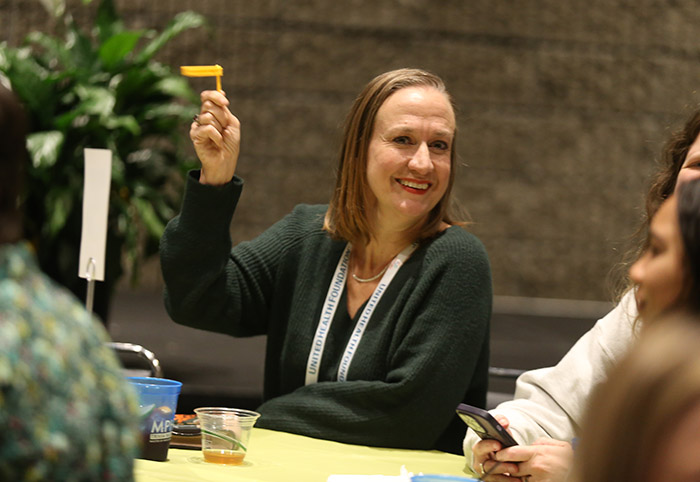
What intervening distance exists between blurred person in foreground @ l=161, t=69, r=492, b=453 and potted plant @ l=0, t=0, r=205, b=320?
4.37ft

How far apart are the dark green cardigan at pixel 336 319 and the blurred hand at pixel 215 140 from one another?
39 mm

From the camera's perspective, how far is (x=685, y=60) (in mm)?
5754

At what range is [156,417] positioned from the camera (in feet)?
4.66

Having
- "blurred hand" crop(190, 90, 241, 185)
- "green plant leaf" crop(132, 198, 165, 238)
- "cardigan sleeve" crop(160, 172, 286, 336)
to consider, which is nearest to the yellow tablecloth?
"cardigan sleeve" crop(160, 172, 286, 336)

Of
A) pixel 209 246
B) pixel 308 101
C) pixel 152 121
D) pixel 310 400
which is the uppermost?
pixel 308 101

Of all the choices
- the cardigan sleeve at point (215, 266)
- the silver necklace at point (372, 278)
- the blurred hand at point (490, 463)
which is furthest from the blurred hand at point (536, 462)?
the cardigan sleeve at point (215, 266)

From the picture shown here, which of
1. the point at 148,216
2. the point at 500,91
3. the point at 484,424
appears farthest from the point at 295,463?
the point at 500,91

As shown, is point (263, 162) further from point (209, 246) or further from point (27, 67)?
point (209, 246)

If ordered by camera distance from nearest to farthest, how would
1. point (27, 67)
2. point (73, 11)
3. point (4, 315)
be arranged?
point (4, 315) → point (27, 67) → point (73, 11)

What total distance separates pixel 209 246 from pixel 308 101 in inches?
145

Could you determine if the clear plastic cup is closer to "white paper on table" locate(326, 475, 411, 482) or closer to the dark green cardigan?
"white paper on table" locate(326, 475, 411, 482)

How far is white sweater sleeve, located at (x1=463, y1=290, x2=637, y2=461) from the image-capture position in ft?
5.62

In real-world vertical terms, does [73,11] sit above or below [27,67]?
above

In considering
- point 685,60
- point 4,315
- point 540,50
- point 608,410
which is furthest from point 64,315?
point 685,60
